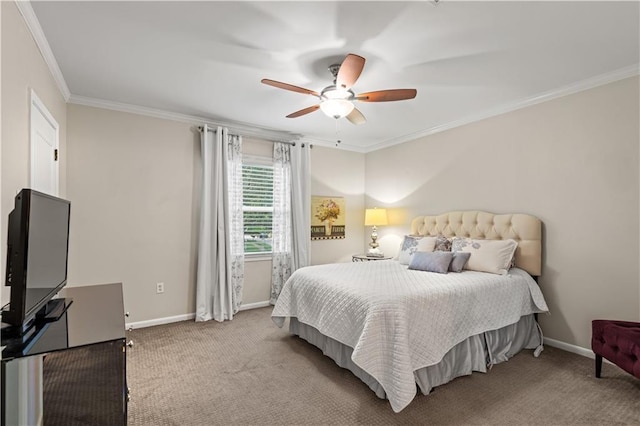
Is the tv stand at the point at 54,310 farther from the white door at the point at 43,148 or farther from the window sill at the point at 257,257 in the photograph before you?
the window sill at the point at 257,257

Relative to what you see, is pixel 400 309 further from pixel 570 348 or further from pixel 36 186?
pixel 36 186

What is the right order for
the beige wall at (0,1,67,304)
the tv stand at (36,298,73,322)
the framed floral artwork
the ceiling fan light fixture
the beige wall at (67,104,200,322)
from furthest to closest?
the framed floral artwork, the beige wall at (67,104,200,322), the ceiling fan light fixture, the beige wall at (0,1,67,304), the tv stand at (36,298,73,322)

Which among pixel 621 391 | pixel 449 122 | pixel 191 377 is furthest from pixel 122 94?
pixel 621 391

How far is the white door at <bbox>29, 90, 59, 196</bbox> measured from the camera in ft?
7.31

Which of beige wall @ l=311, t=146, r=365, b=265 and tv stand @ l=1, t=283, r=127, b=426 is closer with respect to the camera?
tv stand @ l=1, t=283, r=127, b=426

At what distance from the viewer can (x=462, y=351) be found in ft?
8.59

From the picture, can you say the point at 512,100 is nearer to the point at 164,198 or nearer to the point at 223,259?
the point at 223,259

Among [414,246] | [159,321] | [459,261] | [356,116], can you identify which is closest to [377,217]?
[414,246]

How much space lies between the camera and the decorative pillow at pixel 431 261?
3.25m

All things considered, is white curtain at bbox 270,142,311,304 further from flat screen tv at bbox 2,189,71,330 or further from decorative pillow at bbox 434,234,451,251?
flat screen tv at bbox 2,189,71,330

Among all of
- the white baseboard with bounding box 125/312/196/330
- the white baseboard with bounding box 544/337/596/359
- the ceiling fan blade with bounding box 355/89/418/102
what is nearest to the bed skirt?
the white baseboard with bounding box 544/337/596/359

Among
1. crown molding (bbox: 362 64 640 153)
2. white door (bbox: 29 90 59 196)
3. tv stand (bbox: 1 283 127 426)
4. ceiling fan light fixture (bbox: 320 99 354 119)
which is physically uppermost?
crown molding (bbox: 362 64 640 153)

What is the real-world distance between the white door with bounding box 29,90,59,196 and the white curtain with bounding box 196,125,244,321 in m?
1.46

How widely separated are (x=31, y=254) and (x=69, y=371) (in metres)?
0.51
